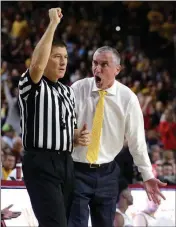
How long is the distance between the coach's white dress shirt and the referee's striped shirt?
688mm

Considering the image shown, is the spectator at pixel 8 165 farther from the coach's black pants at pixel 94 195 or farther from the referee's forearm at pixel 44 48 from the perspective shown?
the referee's forearm at pixel 44 48

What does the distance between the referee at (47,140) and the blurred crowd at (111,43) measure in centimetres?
779

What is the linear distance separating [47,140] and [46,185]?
11.5 inches

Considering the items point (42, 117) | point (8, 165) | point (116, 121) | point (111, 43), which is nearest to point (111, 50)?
point (116, 121)

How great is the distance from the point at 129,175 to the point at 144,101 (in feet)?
16.0

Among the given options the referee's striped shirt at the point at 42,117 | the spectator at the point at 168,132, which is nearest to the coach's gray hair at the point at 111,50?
the referee's striped shirt at the point at 42,117

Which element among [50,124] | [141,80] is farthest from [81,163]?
[141,80]

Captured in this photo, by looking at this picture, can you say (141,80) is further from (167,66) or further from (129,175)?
(129,175)

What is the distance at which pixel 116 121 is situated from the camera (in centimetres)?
568

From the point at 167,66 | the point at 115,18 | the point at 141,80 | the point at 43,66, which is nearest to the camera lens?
the point at 43,66

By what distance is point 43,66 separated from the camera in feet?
15.4

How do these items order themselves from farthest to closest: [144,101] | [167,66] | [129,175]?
[167,66]
[144,101]
[129,175]

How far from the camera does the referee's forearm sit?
183 inches

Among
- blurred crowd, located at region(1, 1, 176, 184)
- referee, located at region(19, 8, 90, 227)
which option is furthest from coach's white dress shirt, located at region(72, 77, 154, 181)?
blurred crowd, located at region(1, 1, 176, 184)
